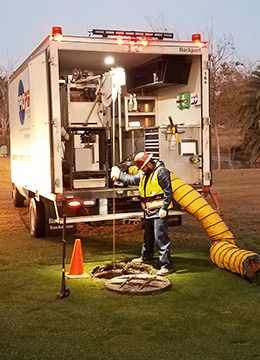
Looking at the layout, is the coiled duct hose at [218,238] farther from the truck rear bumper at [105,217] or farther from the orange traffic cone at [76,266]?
the orange traffic cone at [76,266]

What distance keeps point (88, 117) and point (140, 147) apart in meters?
1.12

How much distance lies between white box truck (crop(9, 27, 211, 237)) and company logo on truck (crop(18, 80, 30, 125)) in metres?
0.02

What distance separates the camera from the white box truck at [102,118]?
8.60 metres

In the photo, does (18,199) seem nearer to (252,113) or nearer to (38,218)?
(38,218)

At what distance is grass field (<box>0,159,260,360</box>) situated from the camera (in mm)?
4723

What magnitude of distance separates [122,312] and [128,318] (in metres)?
0.21

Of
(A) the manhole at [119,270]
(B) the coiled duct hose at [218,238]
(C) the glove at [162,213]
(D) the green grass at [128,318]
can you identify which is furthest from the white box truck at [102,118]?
(D) the green grass at [128,318]

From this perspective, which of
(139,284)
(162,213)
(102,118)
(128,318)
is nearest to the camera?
(128,318)

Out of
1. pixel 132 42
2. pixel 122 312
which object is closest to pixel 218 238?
pixel 122 312

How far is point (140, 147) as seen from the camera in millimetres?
10188

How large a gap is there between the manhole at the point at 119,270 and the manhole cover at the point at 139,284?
1.04 ft

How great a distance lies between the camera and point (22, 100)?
10.5m

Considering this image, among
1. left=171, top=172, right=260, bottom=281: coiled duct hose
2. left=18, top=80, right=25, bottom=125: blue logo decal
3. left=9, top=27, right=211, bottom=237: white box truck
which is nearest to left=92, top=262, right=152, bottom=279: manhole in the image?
left=171, top=172, right=260, bottom=281: coiled duct hose

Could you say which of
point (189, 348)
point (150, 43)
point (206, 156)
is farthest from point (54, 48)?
point (189, 348)
